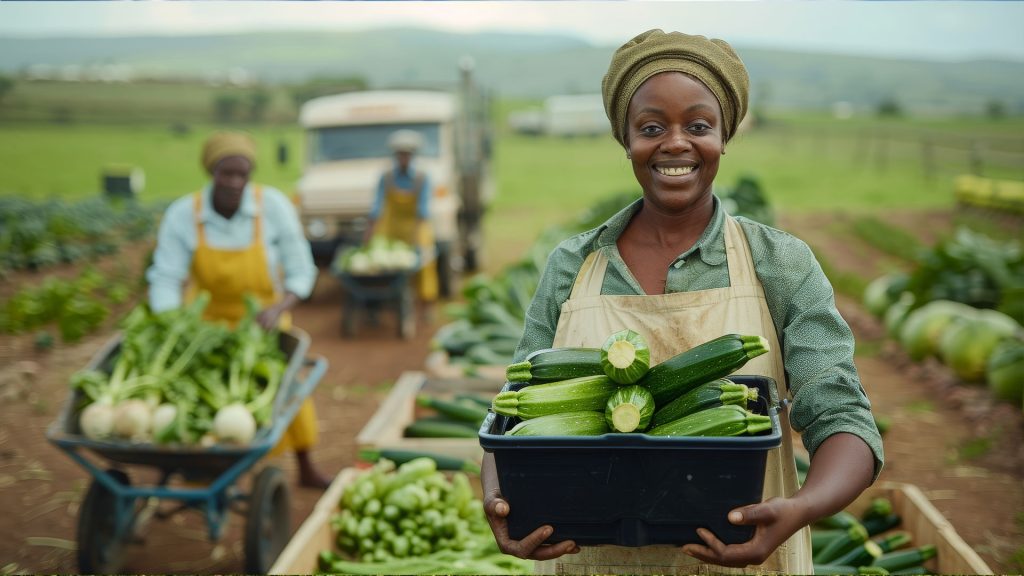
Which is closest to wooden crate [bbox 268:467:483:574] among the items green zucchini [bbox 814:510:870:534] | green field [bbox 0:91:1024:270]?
green zucchini [bbox 814:510:870:534]

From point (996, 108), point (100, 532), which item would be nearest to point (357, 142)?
point (100, 532)

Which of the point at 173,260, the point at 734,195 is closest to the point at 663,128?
the point at 173,260

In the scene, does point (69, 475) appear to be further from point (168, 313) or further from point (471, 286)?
point (471, 286)

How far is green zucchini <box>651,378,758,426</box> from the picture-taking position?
6.55ft

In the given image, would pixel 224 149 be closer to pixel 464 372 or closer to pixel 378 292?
pixel 464 372

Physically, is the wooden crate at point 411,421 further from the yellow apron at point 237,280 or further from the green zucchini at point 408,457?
the yellow apron at point 237,280

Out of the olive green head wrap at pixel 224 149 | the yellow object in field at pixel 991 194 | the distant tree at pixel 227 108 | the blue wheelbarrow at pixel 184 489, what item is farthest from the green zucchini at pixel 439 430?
the distant tree at pixel 227 108

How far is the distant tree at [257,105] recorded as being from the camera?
1921 inches

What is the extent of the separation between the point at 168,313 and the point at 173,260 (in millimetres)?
629

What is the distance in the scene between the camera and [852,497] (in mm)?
1961

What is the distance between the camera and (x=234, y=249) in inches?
223

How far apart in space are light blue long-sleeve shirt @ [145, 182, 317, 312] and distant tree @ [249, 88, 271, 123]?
44.9 meters

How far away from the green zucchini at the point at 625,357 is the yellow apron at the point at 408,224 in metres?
8.93

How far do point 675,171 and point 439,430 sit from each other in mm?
3601
